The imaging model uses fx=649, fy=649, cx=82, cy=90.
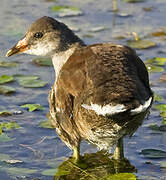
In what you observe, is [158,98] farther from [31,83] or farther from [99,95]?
[99,95]

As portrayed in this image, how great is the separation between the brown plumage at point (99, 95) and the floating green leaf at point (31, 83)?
1.21m

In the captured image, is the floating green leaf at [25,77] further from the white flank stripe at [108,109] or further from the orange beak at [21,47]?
the white flank stripe at [108,109]

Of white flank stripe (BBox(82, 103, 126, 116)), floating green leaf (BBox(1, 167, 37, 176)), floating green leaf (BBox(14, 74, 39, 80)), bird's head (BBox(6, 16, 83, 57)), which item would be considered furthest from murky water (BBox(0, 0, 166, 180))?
white flank stripe (BBox(82, 103, 126, 116))

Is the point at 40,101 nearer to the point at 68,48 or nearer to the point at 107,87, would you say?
the point at 68,48

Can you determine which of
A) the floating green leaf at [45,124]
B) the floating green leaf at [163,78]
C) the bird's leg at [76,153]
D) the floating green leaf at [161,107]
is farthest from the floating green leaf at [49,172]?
the floating green leaf at [163,78]

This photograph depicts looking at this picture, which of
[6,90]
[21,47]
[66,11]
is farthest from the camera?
[66,11]

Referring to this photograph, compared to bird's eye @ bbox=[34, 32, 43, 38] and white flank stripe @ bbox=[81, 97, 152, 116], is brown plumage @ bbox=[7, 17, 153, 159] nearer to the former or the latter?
white flank stripe @ bbox=[81, 97, 152, 116]

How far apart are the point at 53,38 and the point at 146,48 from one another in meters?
2.38

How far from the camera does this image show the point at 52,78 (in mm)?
7594

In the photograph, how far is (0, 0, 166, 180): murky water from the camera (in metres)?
6.00

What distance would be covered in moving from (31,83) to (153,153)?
1898mm

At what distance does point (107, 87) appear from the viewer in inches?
201

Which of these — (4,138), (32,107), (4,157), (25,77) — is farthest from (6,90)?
(4,157)

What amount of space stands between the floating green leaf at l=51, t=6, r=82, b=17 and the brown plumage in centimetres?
322
